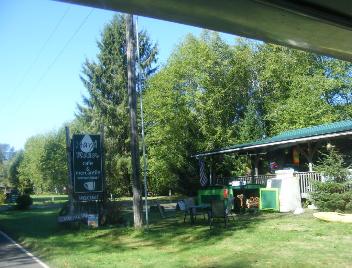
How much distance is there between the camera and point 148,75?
4847 cm

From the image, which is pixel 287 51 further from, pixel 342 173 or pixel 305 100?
pixel 342 173

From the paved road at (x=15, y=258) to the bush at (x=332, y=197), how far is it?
11.2 metres

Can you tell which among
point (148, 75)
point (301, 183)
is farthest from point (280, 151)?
point (148, 75)

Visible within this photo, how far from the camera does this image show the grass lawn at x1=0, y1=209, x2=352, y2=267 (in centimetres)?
997

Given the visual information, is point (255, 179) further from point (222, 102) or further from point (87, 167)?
point (222, 102)

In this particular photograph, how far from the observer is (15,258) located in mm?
12000

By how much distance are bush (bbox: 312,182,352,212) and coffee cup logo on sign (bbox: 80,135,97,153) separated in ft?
30.3

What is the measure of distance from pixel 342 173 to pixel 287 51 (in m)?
24.8

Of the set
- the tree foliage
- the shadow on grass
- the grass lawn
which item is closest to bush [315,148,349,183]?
the grass lawn

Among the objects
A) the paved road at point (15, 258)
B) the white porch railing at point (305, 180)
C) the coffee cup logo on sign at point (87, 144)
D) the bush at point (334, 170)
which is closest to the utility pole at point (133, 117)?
the coffee cup logo on sign at point (87, 144)

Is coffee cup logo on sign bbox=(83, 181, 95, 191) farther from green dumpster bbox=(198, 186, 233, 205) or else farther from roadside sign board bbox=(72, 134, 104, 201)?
green dumpster bbox=(198, 186, 233, 205)

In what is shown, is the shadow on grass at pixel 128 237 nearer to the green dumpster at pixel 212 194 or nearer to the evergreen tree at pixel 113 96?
the green dumpster at pixel 212 194

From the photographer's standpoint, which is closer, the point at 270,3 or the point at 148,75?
the point at 270,3

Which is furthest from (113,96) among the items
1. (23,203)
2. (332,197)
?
(332,197)
